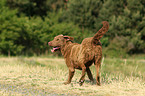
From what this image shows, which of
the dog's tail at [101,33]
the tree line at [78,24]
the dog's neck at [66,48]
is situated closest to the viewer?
the dog's tail at [101,33]

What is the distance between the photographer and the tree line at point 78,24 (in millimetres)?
29734

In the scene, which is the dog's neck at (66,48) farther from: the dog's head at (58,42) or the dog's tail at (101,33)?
the dog's tail at (101,33)

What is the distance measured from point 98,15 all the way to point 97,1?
88.7 inches

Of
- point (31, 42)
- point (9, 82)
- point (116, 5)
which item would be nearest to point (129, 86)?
point (9, 82)

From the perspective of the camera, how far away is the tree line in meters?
29.7

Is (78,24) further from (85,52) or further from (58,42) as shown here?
(85,52)

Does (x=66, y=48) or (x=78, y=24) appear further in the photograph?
(x=78, y=24)

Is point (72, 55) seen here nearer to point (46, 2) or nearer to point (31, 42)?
point (31, 42)

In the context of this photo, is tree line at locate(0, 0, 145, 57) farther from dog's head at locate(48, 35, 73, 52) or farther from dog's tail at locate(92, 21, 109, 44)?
dog's tail at locate(92, 21, 109, 44)

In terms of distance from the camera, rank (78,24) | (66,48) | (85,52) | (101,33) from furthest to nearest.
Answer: (78,24) < (66,48) < (85,52) < (101,33)

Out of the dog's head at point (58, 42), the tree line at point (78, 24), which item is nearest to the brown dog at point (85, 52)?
the dog's head at point (58, 42)

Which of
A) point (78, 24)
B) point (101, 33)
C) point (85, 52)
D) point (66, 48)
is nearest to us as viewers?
point (101, 33)

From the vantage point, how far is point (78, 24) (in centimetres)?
3672

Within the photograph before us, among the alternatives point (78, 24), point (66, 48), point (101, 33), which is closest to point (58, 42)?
point (66, 48)
